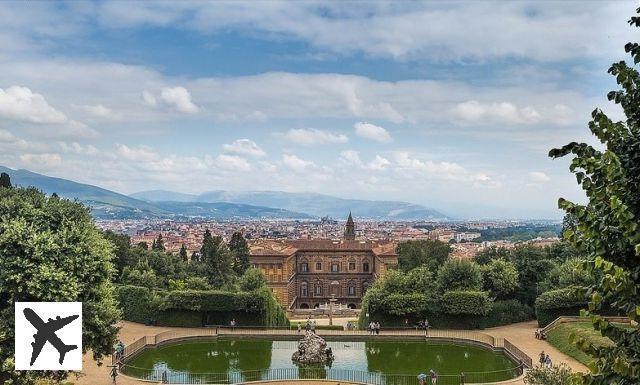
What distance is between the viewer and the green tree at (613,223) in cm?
652

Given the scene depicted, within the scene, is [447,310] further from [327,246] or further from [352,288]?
[352,288]

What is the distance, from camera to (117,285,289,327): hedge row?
4016 cm

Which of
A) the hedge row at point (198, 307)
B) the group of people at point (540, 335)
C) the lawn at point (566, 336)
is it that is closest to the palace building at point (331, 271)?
the hedge row at point (198, 307)

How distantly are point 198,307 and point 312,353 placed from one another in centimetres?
1252

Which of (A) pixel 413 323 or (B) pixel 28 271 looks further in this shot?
(A) pixel 413 323

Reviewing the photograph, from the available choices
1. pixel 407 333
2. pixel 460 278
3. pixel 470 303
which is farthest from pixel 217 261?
pixel 470 303

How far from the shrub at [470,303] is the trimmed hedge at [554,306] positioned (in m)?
3.37

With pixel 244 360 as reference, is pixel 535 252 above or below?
above

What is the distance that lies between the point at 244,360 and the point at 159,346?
6155 millimetres

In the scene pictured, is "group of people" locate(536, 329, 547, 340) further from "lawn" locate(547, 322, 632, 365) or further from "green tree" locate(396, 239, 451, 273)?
"green tree" locate(396, 239, 451, 273)

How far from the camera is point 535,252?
47.2m

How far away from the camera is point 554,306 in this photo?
3769 centimetres

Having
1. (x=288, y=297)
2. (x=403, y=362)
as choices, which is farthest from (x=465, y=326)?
(x=288, y=297)

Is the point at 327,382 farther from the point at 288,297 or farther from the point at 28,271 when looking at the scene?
the point at 288,297
